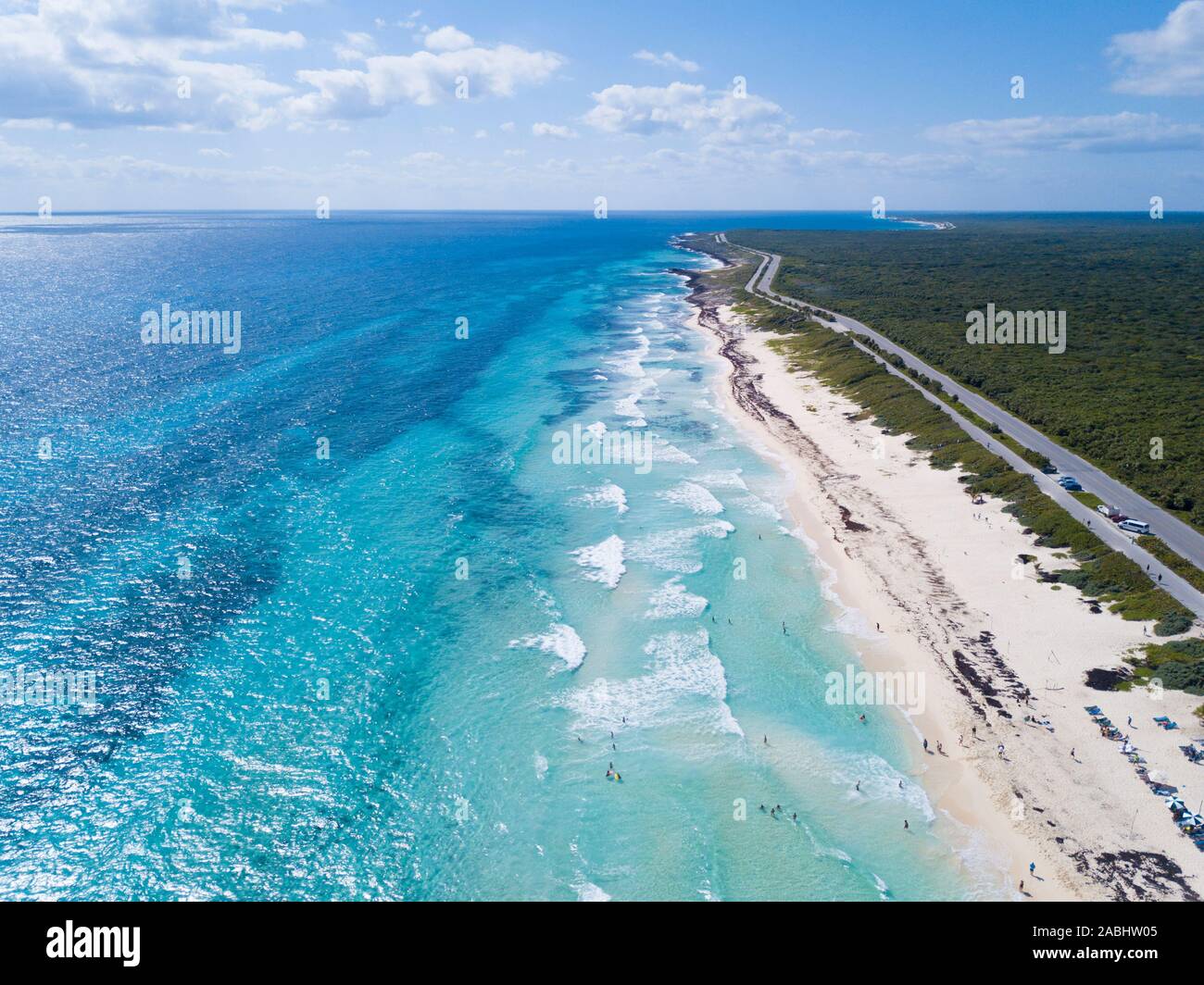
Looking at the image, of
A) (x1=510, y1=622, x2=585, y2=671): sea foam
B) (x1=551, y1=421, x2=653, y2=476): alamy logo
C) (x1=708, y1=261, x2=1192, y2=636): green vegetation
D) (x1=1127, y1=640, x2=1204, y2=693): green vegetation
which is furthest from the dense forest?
(x1=510, y1=622, x2=585, y2=671): sea foam

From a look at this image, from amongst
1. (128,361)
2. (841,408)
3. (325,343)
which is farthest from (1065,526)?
(128,361)

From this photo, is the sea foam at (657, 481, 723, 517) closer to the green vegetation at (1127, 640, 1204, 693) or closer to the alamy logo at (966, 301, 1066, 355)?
the green vegetation at (1127, 640, 1204, 693)

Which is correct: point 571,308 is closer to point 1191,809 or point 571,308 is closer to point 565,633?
point 565,633

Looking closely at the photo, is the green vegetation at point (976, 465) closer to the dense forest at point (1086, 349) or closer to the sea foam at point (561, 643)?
the dense forest at point (1086, 349)

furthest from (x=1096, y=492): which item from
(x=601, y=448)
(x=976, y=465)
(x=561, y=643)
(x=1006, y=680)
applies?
(x=561, y=643)
